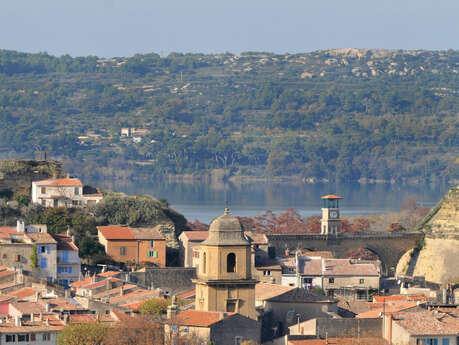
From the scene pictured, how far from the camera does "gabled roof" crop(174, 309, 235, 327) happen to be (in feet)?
110

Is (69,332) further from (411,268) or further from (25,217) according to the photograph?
(411,268)

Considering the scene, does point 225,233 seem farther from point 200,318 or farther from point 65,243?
point 65,243

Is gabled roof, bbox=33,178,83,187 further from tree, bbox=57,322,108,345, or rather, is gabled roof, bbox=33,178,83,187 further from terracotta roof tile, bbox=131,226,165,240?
tree, bbox=57,322,108,345

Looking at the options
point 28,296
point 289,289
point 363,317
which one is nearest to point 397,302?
point 289,289

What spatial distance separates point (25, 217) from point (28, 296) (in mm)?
18611

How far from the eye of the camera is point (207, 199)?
15012cm

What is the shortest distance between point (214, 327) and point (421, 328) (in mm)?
3851

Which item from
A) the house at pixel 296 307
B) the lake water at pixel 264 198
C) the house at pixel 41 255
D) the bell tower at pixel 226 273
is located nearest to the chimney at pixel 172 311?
the bell tower at pixel 226 273

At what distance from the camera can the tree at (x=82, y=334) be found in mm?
32219

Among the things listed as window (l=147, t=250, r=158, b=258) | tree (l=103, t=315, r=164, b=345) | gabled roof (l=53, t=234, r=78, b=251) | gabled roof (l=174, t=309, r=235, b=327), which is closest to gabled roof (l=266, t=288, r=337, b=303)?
gabled roof (l=174, t=309, r=235, b=327)

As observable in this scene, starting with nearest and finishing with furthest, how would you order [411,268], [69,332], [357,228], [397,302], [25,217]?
1. [69,332]
2. [397,302]
3. [25,217]
4. [411,268]
5. [357,228]

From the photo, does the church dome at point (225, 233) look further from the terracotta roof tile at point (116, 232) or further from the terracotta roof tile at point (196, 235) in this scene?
the terracotta roof tile at point (196, 235)

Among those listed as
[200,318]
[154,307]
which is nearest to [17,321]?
[200,318]

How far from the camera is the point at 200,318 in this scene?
33844 millimetres
